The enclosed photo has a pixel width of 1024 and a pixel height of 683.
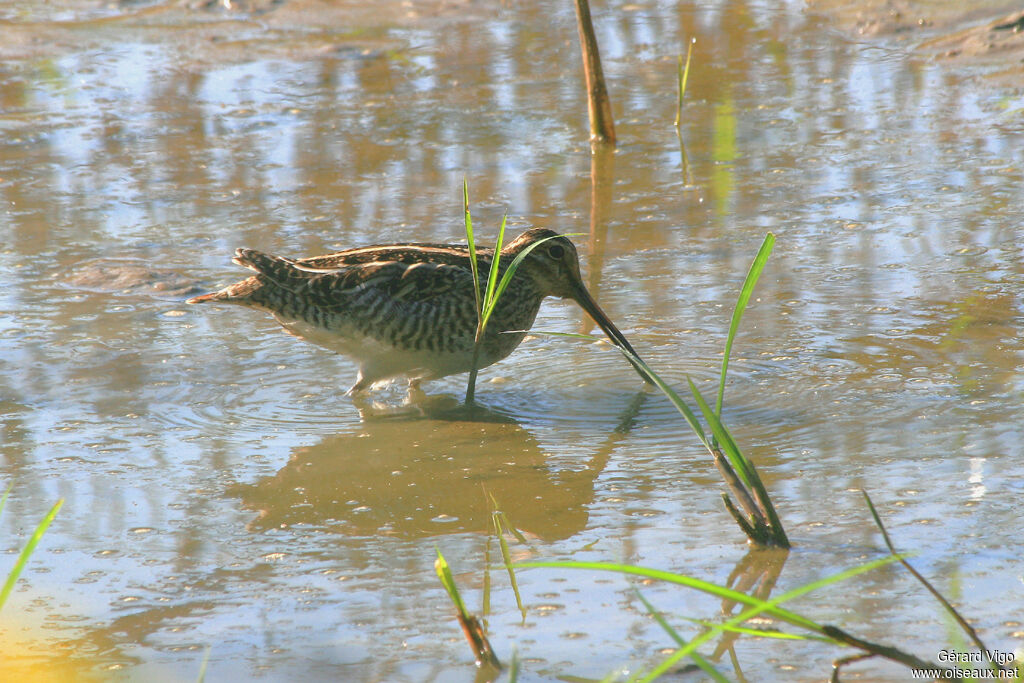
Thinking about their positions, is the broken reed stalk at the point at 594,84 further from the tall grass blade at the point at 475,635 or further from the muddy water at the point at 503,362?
the tall grass blade at the point at 475,635

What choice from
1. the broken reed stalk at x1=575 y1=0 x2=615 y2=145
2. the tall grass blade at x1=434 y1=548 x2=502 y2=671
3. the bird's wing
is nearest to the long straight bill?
the bird's wing

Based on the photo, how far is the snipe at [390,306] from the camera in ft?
18.1

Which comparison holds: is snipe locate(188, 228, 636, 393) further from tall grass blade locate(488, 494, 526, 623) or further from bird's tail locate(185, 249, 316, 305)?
tall grass blade locate(488, 494, 526, 623)

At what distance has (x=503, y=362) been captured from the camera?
236 inches

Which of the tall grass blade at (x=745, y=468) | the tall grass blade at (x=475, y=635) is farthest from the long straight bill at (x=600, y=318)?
the tall grass blade at (x=475, y=635)

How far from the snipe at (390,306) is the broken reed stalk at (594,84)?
299 cm

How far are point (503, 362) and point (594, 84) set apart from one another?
10.5ft

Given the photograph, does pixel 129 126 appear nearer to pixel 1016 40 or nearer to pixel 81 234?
pixel 81 234

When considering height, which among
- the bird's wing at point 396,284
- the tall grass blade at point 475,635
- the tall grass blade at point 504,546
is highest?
the bird's wing at point 396,284

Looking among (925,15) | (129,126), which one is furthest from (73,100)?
(925,15)

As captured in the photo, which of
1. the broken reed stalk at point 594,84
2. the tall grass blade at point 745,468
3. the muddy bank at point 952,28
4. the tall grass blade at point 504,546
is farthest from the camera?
the muddy bank at point 952,28

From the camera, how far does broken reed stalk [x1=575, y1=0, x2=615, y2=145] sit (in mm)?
8430

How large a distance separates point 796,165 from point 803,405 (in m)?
3.43

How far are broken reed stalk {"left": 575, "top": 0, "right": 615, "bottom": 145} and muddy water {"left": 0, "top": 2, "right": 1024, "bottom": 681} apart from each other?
10.2 inches
